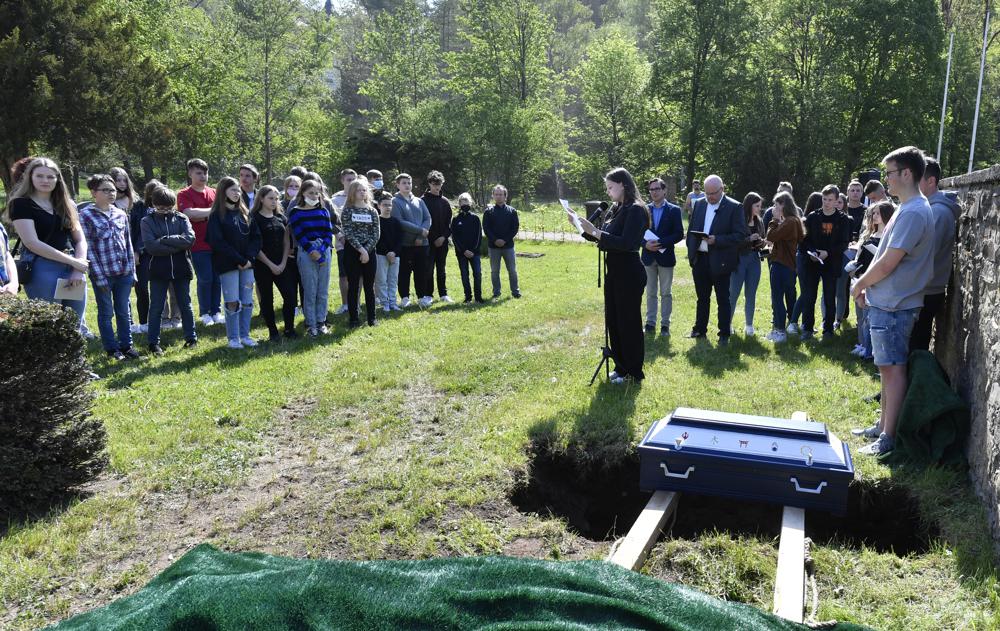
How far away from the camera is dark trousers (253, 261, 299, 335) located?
8492 millimetres

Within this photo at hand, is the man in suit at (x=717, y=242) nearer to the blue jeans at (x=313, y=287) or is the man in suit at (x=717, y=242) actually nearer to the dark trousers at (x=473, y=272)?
the dark trousers at (x=473, y=272)

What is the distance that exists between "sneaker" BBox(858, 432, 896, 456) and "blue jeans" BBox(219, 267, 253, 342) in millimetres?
6720

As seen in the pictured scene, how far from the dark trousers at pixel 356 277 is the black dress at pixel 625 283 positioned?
4.19 m

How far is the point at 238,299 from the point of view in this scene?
8.17m

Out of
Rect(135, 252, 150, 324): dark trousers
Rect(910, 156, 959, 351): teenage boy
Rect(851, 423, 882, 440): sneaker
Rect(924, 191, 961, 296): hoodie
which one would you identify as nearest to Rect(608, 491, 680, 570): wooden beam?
Rect(851, 423, 882, 440): sneaker

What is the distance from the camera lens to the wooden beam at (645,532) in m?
3.69

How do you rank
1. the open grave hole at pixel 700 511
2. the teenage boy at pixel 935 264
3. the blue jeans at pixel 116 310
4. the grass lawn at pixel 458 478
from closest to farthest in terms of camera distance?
the grass lawn at pixel 458 478
the open grave hole at pixel 700 511
the teenage boy at pixel 935 264
the blue jeans at pixel 116 310

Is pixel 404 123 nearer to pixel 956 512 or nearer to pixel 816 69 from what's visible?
pixel 816 69

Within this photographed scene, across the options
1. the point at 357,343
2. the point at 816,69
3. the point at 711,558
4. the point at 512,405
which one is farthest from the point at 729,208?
the point at 816,69

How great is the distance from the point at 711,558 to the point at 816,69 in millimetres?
37106

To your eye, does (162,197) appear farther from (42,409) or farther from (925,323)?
(925,323)

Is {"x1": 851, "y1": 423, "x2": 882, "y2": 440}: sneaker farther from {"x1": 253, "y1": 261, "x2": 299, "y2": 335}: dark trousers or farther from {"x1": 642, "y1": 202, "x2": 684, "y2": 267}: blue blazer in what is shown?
{"x1": 253, "y1": 261, "x2": 299, "y2": 335}: dark trousers

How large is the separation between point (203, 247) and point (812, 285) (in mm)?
7817

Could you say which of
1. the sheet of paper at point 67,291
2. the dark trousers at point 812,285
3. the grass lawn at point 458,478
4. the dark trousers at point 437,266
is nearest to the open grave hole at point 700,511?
the grass lawn at point 458,478
